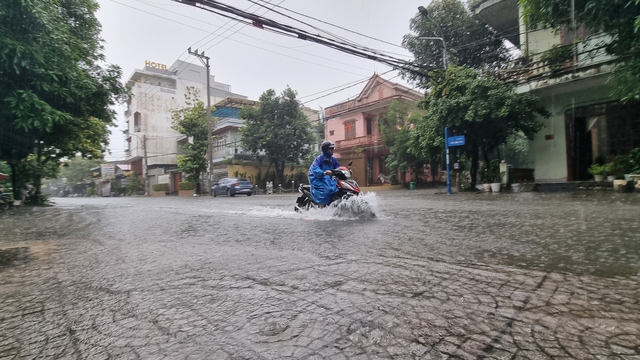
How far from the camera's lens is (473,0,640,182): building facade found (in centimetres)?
1152

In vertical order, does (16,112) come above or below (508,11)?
below

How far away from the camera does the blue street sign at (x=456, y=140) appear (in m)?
12.8

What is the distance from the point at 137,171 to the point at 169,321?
50451 millimetres

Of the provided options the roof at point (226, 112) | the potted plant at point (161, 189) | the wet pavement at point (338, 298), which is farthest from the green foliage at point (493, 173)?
the potted plant at point (161, 189)

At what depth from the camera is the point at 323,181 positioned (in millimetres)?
6477

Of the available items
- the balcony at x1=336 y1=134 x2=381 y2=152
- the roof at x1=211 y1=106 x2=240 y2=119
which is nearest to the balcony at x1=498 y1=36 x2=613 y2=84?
the balcony at x1=336 y1=134 x2=381 y2=152

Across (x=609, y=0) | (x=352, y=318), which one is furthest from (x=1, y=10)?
(x=609, y=0)

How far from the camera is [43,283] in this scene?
8.91ft

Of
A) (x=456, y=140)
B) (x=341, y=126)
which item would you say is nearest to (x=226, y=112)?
(x=341, y=126)

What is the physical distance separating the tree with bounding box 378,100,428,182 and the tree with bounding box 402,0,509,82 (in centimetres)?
223

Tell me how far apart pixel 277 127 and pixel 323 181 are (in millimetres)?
20975

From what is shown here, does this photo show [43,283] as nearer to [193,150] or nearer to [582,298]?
[582,298]

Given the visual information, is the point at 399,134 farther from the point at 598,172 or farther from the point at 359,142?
the point at 598,172

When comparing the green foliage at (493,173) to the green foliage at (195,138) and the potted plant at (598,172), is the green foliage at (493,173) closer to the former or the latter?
the potted plant at (598,172)
